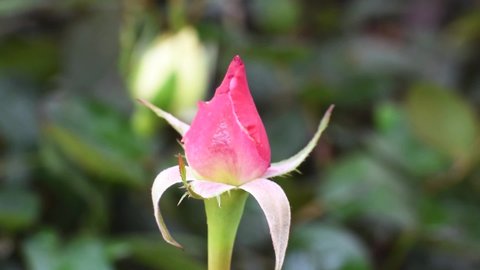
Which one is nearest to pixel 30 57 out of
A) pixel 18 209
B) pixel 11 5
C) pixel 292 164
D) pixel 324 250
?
pixel 11 5

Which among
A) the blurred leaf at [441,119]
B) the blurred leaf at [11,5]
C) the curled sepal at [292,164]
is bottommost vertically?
the blurred leaf at [441,119]

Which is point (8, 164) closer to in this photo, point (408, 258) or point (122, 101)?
point (122, 101)

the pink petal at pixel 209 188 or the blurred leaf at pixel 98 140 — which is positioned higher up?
the pink petal at pixel 209 188

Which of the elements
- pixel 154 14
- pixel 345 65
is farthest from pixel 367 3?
pixel 154 14

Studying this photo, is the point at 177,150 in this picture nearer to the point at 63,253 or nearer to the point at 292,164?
the point at 63,253

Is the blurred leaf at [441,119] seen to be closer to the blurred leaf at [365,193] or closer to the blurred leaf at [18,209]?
the blurred leaf at [365,193]

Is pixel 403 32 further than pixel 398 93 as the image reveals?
Yes

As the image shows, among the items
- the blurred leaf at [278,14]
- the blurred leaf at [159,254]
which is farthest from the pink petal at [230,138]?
the blurred leaf at [278,14]

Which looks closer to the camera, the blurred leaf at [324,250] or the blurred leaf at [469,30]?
the blurred leaf at [324,250]
